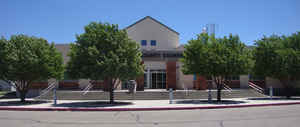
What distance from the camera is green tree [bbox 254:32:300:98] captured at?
21825 mm

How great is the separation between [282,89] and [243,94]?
27.5 ft

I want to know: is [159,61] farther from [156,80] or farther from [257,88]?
[257,88]

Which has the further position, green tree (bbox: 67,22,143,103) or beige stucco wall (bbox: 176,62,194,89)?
beige stucco wall (bbox: 176,62,194,89)

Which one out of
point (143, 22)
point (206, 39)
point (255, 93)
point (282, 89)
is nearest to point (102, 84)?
point (143, 22)

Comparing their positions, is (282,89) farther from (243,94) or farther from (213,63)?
(213,63)

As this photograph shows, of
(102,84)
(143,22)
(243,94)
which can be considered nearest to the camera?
(243,94)

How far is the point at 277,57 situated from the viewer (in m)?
21.8

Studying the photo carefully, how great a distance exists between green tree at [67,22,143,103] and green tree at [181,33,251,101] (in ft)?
14.2

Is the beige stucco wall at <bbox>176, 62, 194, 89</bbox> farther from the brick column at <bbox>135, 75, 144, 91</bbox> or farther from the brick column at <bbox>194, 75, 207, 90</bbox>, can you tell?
the brick column at <bbox>135, 75, 144, 91</bbox>

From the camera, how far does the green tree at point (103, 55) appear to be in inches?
650

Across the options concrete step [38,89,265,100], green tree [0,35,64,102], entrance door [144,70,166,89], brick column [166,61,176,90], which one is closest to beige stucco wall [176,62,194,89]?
brick column [166,61,176,90]

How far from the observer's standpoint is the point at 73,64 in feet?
57.7

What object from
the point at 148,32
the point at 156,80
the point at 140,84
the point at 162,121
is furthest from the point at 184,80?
the point at 162,121

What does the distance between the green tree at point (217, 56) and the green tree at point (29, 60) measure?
10133mm
